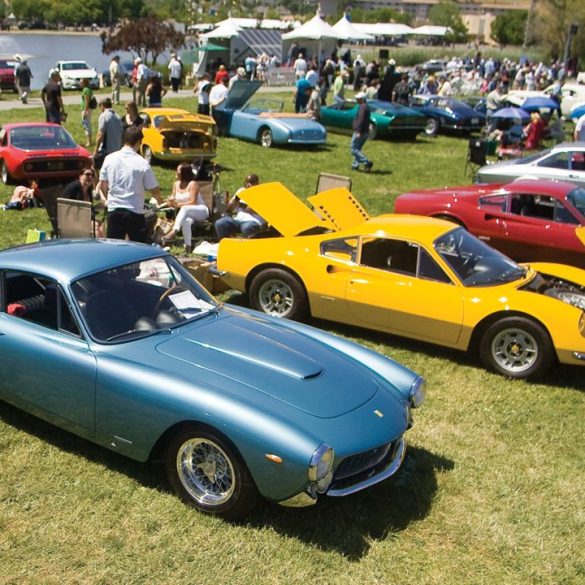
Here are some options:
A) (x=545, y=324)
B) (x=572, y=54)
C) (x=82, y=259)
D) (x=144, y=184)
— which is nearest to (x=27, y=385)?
(x=82, y=259)

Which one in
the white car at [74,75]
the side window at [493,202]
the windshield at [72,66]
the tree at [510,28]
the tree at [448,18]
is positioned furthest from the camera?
the tree at [448,18]

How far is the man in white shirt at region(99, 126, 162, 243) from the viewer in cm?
778

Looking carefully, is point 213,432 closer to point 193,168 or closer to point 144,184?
point 144,184

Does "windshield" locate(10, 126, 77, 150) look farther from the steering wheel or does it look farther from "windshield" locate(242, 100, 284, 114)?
the steering wheel

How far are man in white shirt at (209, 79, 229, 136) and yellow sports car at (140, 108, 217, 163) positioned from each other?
3.69m

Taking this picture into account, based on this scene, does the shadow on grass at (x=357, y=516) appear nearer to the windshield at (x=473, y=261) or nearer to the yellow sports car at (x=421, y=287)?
the yellow sports car at (x=421, y=287)

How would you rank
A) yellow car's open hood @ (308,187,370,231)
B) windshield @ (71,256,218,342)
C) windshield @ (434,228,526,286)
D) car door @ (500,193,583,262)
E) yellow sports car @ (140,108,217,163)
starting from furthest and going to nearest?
yellow sports car @ (140,108,217,163)
car door @ (500,193,583,262)
yellow car's open hood @ (308,187,370,231)
windshield @ (434,228,526,286)
windshield @ (71,256,218,342)

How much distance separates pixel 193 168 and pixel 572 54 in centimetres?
5169

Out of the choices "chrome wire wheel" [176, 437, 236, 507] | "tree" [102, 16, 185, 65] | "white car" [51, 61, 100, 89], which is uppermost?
"tree" [102, 16, 185, 65]

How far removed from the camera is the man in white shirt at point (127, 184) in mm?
7777

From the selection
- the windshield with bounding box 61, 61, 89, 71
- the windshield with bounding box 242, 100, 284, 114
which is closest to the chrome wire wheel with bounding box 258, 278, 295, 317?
the windshield with bounding box 242, 100, 284, 114

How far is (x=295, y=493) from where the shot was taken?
4211 millimetres

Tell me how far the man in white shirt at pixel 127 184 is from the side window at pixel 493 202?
488 cm

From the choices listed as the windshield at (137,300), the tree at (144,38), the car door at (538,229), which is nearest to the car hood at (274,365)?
the windshield at (137,300)
